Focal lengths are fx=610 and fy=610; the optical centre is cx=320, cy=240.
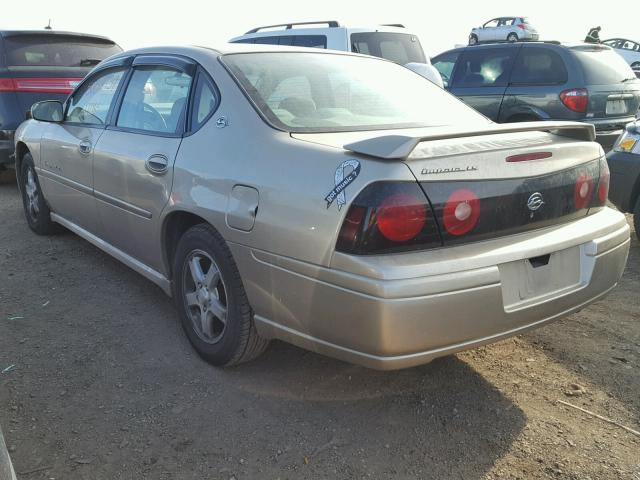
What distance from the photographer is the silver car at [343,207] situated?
7.18ft

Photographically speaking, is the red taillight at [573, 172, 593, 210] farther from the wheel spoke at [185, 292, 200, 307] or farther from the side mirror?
the side mirror

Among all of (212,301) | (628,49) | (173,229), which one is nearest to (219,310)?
(212,301)

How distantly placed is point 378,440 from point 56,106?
345 centimetres

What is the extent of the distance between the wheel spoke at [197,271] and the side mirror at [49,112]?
210cm

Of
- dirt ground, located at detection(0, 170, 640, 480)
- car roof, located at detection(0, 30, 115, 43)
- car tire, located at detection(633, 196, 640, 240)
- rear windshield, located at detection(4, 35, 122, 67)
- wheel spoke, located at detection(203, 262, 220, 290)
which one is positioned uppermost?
car roof, located at detection(0, 30, 115, 43)

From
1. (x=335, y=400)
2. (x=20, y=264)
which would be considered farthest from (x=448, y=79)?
(x=335, y=400)

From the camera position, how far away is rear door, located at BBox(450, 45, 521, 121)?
809 centimetres

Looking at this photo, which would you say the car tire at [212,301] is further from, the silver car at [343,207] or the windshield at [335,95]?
the windshield at [335,95]

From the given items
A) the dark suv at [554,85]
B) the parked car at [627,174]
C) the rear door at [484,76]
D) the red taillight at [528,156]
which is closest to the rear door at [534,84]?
the dark suv at [554,85]

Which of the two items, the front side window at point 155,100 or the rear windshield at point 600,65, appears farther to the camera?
the rear windshield at point 600,65

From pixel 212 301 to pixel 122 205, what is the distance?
973 millimetres

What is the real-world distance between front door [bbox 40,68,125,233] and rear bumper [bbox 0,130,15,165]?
2604mm

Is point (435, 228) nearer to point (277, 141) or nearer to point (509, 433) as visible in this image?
point (277, 141)

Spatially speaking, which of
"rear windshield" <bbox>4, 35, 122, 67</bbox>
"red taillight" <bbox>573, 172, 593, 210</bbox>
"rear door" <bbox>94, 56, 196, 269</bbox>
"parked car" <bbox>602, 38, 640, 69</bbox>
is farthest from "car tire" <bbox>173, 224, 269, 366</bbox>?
"parked car" <bbox>602, 38, 640, 69</bbox>
